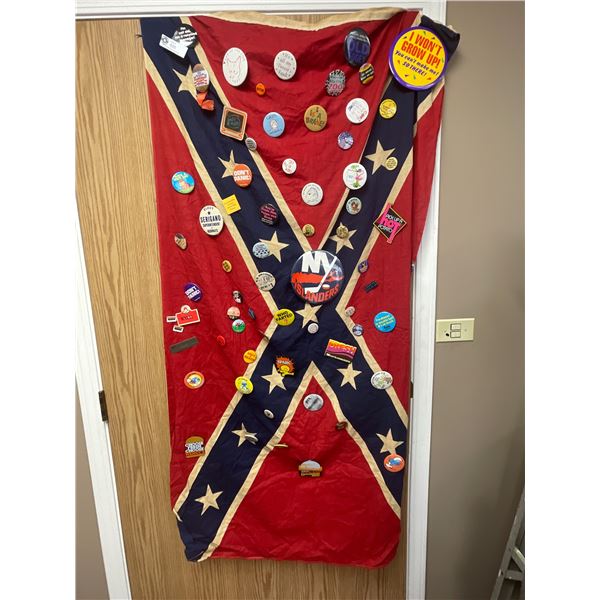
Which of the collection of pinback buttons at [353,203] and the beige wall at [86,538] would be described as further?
the beige wall at [86,538]

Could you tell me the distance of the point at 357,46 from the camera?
982mm

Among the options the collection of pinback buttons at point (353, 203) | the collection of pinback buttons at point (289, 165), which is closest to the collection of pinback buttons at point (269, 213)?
the collection of pinback buttons at point (289, 165)

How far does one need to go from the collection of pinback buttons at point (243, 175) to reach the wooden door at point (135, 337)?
29 centimetres

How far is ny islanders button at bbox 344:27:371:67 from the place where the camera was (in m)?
0.98

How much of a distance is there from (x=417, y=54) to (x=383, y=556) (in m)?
1.59

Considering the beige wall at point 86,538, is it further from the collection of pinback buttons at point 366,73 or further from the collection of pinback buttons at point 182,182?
the collection of pinback buttons at point 366,73

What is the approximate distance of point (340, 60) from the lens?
1.01 m

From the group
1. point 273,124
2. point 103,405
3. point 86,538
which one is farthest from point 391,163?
point 86,538

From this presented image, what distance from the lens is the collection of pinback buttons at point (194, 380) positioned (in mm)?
1133

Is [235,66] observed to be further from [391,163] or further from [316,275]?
[316,275]

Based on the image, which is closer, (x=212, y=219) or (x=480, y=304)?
(x=212, y=219)

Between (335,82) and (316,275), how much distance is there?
56 cm

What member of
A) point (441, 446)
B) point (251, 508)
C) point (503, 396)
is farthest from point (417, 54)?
point (251, 508)

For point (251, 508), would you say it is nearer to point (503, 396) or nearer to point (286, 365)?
point (286, 365)
